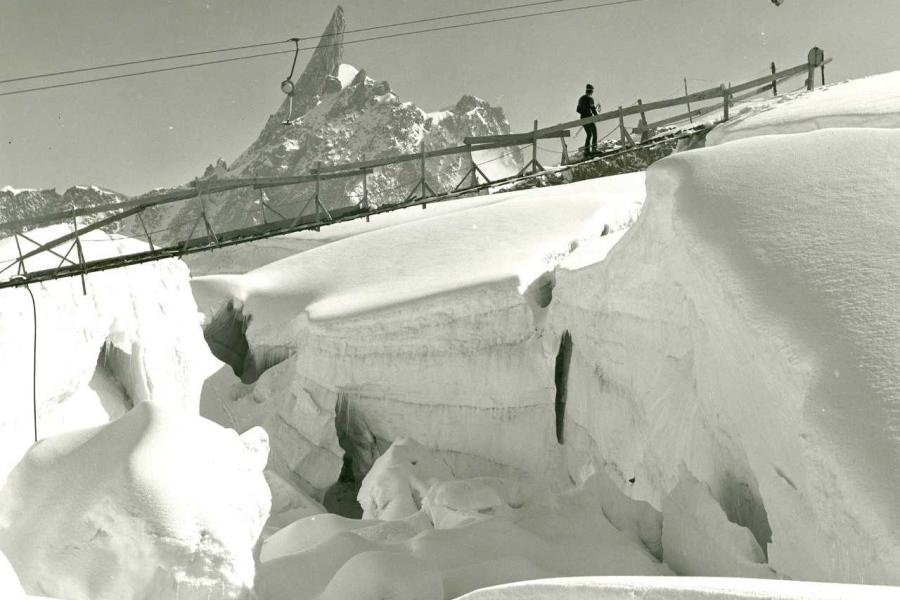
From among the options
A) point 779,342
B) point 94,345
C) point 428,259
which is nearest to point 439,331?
point 428,259

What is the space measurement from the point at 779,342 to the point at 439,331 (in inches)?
395

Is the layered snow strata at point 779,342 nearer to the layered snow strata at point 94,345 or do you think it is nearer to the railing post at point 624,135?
the railing post at point 624,135

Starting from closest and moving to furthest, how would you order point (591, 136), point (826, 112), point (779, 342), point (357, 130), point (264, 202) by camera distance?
point (779, 342) < point (264, 202) < point (591, 136) < point (826, 112) < point (357, 130)

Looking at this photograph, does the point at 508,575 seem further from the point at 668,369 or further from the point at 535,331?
the point at 535,331

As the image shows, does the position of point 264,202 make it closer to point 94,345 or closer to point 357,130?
point 94,345

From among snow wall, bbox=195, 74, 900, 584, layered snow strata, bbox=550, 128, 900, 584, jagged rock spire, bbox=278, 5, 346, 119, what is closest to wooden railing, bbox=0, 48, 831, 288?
snow wall, bbox=195, 74, 900, 584

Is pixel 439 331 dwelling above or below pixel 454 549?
above

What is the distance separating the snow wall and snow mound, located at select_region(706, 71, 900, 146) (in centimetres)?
10

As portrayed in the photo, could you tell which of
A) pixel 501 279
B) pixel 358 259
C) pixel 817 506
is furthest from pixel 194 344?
pixel 817 506

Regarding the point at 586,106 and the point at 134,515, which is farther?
the point at 586,106

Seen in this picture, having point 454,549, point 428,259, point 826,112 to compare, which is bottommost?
point 454,549

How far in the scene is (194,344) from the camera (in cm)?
1812

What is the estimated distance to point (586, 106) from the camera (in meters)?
15.1

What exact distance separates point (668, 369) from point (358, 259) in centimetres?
1122
